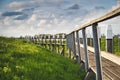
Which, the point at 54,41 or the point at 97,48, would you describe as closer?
the point at 97,48

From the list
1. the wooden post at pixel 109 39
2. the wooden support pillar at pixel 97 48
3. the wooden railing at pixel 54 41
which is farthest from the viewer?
the wooden railing at pixel 54 41

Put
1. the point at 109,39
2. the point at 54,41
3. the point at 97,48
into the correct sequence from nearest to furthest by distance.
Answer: the point at 97,48 → the point at 109,39 → the point at 54,41

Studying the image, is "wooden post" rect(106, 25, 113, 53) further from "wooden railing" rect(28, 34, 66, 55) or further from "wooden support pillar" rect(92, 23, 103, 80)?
"wooden railing" rect(28, 34, 66, 55)

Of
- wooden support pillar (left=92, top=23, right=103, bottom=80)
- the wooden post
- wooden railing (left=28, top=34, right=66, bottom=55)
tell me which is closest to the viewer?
wooden support pillar (left=92, top=23, right=103, bottom=80)

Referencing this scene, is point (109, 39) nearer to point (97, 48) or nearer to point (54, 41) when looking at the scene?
point (97, 48)

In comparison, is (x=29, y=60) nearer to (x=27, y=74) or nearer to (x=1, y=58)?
(x=1, y=58)

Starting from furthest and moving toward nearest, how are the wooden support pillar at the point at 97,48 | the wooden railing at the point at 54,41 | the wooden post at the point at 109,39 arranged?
the wooden railing at the point at 54,41
the wooden post at the point at 109,39
the wooden support pillar at the point at 97,48

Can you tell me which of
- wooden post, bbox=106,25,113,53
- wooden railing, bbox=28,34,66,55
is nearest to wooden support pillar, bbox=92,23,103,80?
wooden post, bbox=106,25,113,53

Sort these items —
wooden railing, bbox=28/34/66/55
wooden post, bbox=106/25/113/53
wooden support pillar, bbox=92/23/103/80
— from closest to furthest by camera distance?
wooden support pillar, bbox=92/23/103/80 → wooden post, bbox=106/25/113/53 → wooden railing, bbox=28/34/66/55

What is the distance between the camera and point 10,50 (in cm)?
959

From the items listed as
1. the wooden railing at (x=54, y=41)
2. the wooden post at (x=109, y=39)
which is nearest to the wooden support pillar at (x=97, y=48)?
the wooden post at (x=109, y=39)

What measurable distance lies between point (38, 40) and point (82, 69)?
2778 centimetres

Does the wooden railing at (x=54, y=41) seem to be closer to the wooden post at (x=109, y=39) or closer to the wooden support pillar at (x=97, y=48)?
the wooden post at (x=109, y=39)

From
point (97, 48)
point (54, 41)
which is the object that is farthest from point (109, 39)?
point (54, 41)
